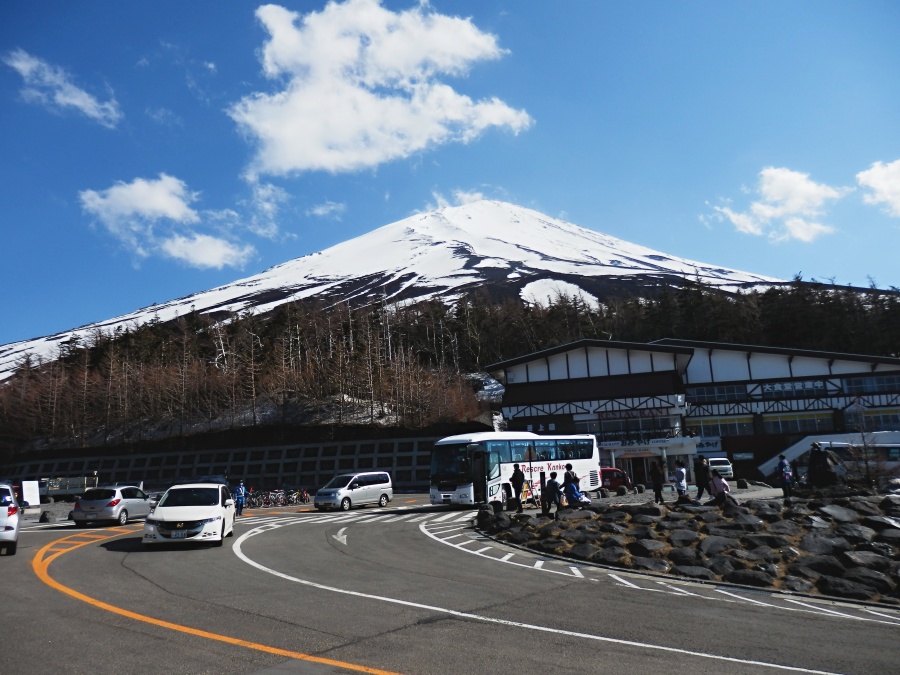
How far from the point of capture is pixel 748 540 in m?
12.9

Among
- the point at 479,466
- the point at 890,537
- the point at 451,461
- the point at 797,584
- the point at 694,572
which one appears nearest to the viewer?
the point at 797,584

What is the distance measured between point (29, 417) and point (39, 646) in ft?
246

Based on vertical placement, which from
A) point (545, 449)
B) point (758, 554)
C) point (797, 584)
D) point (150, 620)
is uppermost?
point (545, 449)

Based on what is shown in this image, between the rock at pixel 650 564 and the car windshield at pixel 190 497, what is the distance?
9.77 m

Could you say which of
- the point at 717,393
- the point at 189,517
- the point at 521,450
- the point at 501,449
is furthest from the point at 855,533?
the point at 717,393

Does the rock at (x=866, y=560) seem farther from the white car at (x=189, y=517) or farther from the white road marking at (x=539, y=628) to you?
the white car at (x=189, y=517)

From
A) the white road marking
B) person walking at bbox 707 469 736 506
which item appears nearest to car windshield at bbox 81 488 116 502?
the white road marking

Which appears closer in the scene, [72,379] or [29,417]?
[29,417]

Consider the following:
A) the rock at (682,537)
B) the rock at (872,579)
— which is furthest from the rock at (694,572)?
the rock at (872,579)

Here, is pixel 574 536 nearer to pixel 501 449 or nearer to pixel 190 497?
pixel 190 497

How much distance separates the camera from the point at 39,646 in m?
6.52

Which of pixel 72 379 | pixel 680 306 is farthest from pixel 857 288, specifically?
pixel 72 379

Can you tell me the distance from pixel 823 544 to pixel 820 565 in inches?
69.9

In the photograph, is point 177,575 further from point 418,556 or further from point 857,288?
point 857,288
